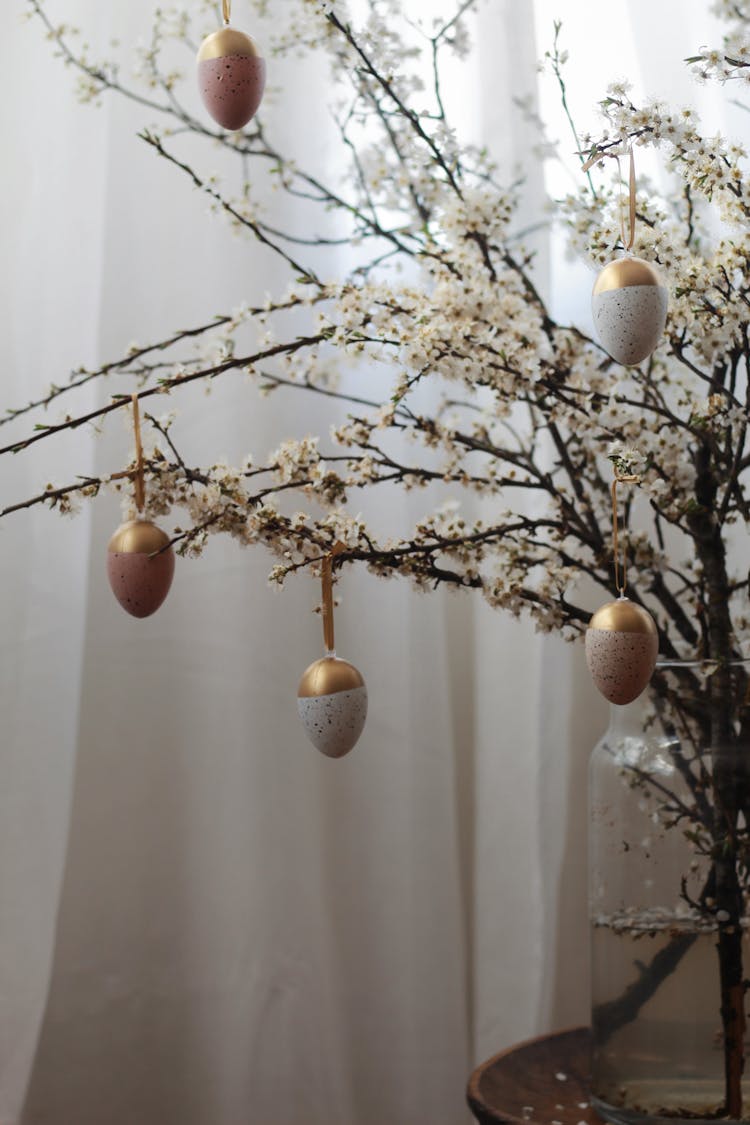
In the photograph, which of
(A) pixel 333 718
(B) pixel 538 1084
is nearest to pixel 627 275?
(A) pixel 333 718

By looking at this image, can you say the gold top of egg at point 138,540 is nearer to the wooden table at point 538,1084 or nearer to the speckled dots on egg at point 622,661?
the speckled dots on egg at point 622,661

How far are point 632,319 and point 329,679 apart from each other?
0.70 ft

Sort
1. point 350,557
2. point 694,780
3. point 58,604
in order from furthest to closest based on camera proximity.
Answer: point 58,604, point 694,780, point 350,557

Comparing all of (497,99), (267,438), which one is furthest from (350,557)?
(497,99)

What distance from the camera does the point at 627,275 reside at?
1.83 ft

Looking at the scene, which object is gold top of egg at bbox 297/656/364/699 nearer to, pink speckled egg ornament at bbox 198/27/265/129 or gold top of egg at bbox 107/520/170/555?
gold top of egg at bbox 107/520/170/555

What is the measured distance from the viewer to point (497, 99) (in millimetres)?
1113

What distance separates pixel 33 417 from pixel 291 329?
243 millimetres

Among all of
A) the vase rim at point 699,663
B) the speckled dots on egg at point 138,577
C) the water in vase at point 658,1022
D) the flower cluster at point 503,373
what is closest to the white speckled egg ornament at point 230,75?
the flower cluster at point 503,373

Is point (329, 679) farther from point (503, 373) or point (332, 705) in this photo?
point (503, 373)

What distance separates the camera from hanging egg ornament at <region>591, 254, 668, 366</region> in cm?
55

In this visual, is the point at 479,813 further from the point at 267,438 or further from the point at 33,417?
the point at 33,417

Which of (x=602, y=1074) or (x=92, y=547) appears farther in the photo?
(x=92, y=547)

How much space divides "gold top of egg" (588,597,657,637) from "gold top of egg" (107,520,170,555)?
21 centimetres
